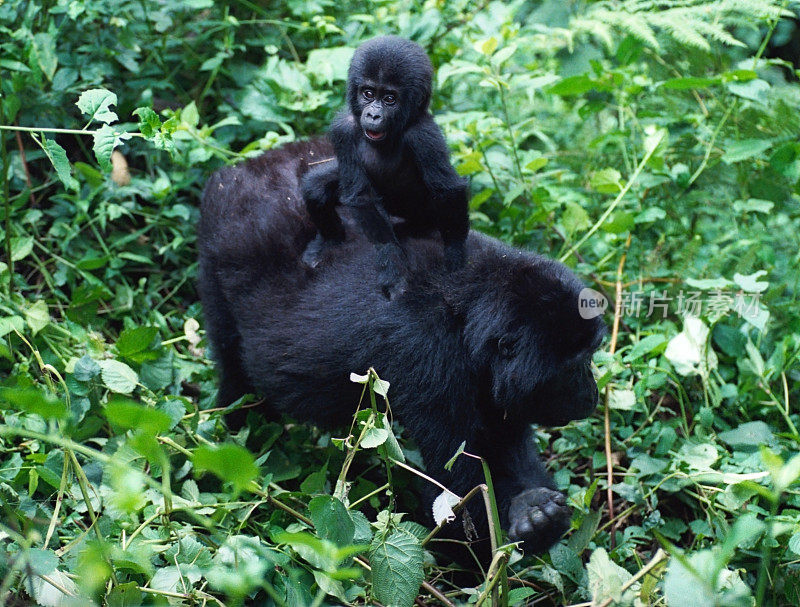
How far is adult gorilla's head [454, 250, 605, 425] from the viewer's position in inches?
110

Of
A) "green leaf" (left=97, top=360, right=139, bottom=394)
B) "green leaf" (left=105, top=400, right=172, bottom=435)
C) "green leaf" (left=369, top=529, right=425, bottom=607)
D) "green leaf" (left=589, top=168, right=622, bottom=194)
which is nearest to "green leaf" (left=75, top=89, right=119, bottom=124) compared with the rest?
"green leaf" (left=97, top=360, right=139, bottom=394)

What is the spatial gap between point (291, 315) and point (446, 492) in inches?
38.5

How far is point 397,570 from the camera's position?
7.70 ft

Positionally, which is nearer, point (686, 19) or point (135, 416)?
point (135, 416)

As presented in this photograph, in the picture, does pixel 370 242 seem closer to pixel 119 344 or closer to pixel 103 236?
pixel 119 344

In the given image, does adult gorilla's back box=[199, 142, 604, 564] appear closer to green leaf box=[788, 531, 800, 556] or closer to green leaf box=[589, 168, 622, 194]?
green leaf box=[788, 531, 800, 556]

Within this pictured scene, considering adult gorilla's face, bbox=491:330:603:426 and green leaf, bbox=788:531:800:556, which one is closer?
green leaf, bbox=788:531:800:556

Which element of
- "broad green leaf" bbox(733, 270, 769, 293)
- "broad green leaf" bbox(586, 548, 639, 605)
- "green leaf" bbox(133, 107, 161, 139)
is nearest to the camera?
"broad green leaf" bbox(586, 548, 639, 605)

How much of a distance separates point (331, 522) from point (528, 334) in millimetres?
934

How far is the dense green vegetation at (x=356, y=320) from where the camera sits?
8.28 ft

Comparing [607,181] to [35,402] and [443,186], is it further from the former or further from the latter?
[35,402]

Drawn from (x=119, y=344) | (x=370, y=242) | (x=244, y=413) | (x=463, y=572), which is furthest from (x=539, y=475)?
(x=119, y=344)

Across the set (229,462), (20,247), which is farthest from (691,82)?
(229,462)

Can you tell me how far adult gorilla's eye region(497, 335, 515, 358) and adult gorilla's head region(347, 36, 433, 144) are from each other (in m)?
0.81
